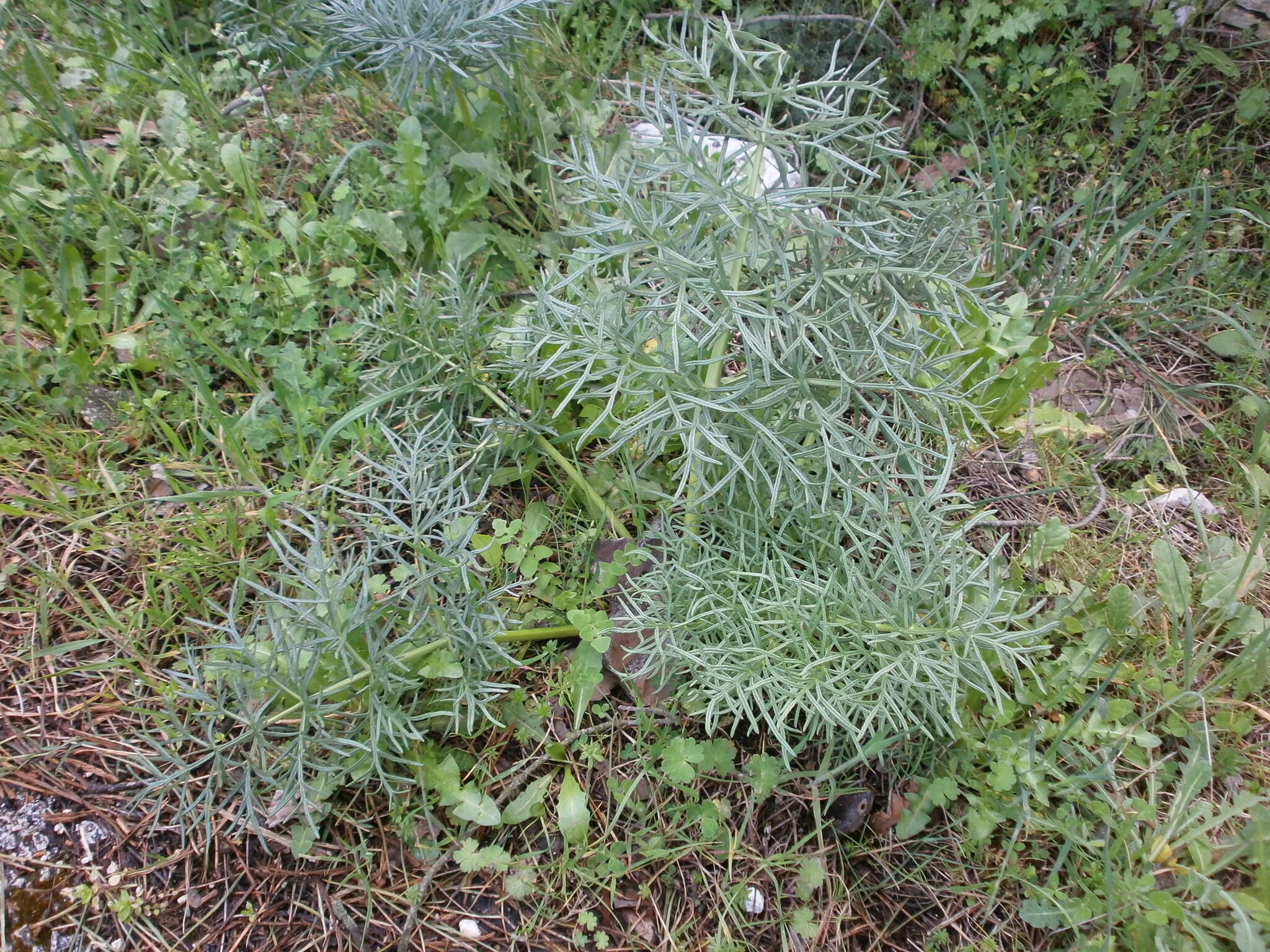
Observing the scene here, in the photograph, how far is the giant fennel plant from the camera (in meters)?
1.79

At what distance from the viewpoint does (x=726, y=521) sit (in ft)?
6.49

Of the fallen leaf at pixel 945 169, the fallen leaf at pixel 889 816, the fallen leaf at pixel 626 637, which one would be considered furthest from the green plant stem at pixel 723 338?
the fallen leaf at pixel 945 169

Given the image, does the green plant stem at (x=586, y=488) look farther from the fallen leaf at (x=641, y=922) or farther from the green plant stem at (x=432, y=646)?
the fallen leaf at (x=641, y=922)

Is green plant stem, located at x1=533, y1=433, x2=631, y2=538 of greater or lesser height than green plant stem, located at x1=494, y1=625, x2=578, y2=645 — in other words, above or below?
above

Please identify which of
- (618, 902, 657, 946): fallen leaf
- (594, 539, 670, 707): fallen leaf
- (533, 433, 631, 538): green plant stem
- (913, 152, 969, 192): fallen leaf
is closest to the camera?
(618, 902, 657, 946): fallen leaf

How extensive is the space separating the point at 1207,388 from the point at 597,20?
246 cm

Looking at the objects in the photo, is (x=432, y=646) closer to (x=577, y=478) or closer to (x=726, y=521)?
(x=577, y=478)

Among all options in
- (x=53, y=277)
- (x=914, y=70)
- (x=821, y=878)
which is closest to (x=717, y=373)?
(x=821, y=878)

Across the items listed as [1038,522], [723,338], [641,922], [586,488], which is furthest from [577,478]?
[1038,522]

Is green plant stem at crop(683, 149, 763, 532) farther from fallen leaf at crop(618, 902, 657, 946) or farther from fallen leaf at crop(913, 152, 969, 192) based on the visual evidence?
fallen leaf at crop(913, 152, 969, 192)

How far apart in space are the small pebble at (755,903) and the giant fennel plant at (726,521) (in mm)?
325

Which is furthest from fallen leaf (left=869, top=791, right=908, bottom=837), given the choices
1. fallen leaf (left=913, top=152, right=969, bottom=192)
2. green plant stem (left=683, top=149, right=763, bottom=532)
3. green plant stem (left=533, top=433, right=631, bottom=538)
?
fallen leaf (left=913, top=152, right=969, bottom=192)

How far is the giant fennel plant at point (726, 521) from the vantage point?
1.79 meters

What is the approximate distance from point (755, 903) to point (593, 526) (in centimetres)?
100
